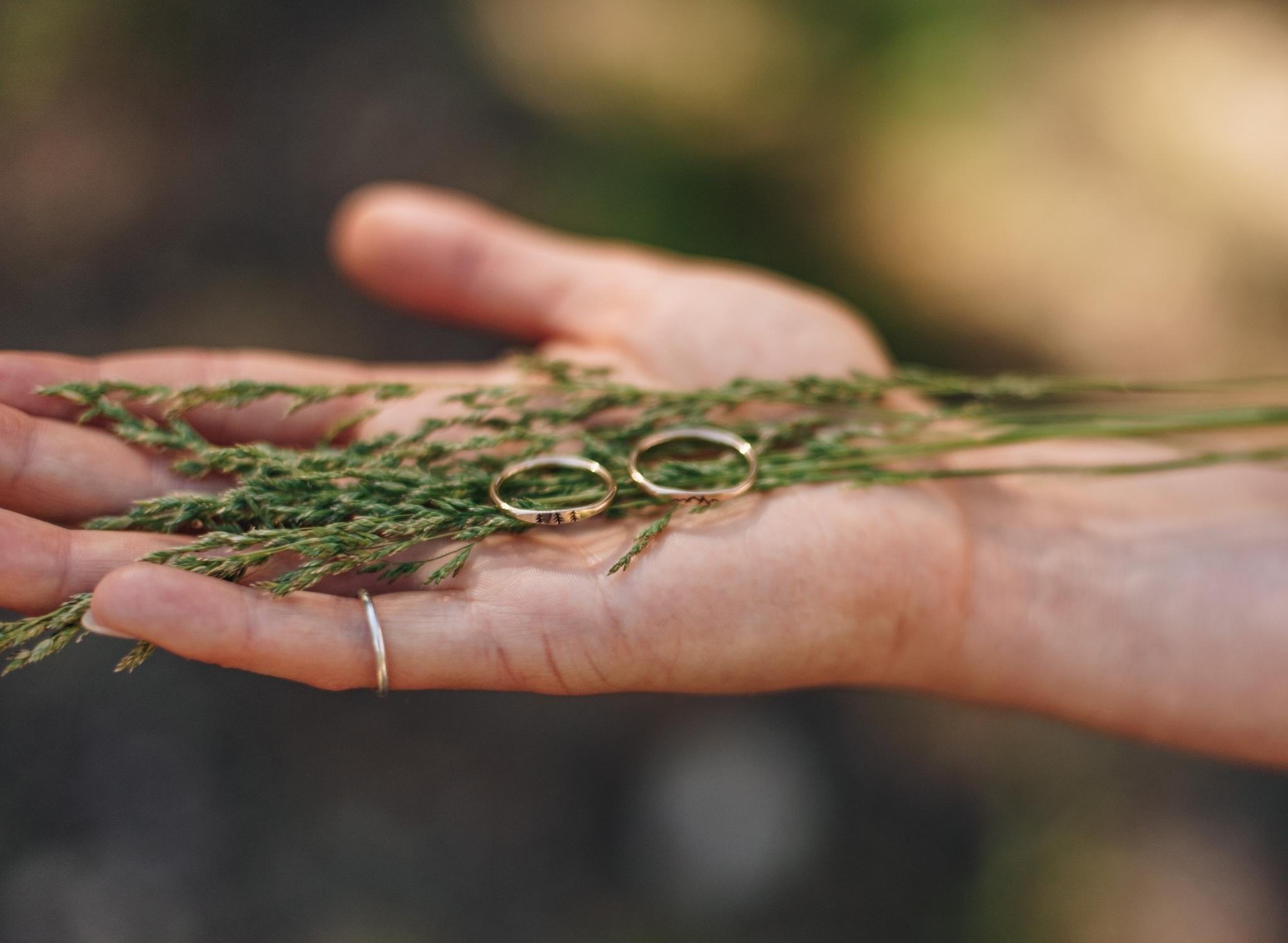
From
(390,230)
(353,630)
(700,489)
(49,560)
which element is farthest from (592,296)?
(49,560)

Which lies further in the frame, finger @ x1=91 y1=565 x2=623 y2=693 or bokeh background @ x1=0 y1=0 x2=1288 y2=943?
bokeh background @ x1=0 y1=0 x2=1288 y2=943

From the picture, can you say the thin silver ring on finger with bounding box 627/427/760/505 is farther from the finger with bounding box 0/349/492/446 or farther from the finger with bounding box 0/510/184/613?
the finger with bounding box 0/510/184/613

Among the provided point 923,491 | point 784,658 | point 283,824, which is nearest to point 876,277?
point 923,491

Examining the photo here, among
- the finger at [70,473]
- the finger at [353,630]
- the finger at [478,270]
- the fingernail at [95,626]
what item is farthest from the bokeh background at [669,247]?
the fingernail at [95,626]

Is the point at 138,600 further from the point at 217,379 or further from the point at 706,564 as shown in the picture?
the point at 706,564

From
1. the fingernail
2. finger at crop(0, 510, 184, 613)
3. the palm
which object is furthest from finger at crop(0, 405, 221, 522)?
the fingernail

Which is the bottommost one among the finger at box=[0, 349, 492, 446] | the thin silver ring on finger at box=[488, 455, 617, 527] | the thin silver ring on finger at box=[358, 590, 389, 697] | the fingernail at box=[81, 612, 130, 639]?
the thin silver ring on finger at box=[358, 590, 389, 697]
